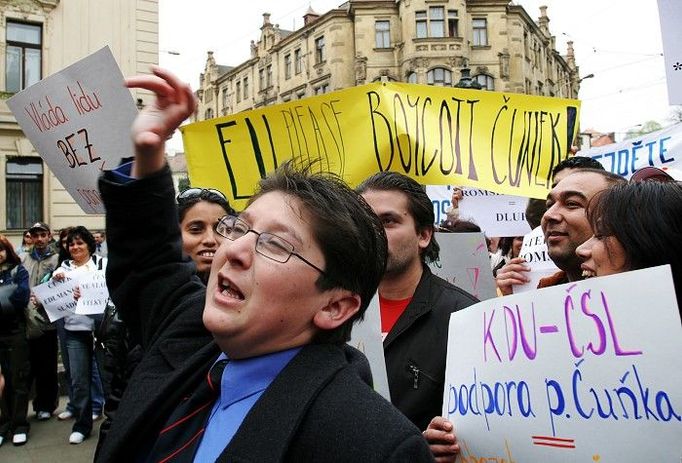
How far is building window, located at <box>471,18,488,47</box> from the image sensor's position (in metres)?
37.3

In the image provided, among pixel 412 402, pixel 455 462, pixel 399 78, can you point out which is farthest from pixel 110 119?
pixel 399 78

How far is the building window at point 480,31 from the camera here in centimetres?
3731

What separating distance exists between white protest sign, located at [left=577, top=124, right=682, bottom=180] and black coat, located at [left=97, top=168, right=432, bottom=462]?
156 inches

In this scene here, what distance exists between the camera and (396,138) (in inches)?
131

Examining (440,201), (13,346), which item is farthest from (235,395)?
(440,201)

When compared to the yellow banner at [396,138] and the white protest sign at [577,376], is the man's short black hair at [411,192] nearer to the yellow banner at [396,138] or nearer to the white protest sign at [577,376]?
the yellow banner at [396,138]

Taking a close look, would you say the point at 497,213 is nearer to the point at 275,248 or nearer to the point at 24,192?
the point at 275,248

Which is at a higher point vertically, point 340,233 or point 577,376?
point 340,233

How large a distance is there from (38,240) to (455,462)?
6.28m

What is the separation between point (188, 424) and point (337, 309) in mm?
434

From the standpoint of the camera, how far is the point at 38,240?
6742 millimetres

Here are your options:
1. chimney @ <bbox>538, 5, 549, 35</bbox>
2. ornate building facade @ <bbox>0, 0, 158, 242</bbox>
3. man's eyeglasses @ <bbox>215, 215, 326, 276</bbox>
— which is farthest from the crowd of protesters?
chimney @ <bbox>538, 5, 549, 35</bbox>

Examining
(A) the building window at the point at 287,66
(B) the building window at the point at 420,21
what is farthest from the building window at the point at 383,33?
(A) the building window at the point at 287,66

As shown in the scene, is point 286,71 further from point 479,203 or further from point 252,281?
point 252,281
